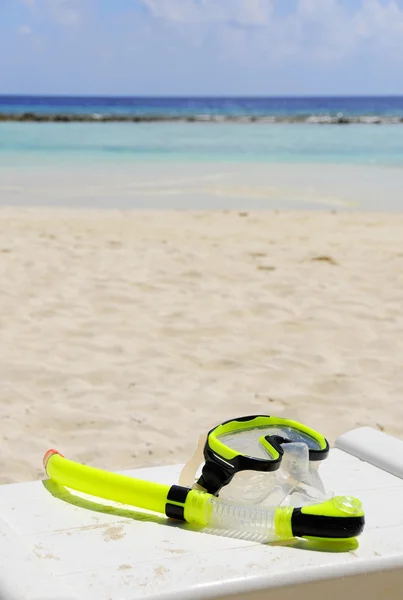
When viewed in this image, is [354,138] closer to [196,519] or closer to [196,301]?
[196,301]

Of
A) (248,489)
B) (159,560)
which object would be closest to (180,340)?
(248,489)

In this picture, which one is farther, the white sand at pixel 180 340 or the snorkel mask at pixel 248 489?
the white sand at pixel 180 340

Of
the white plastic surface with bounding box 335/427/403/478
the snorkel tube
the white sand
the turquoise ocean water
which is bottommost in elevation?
the turquoise ocean water

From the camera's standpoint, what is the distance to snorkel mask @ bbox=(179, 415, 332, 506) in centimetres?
142

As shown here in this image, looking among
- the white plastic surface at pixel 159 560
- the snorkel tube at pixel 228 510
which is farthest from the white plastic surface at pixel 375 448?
the snorkel tube at pixel 228 510

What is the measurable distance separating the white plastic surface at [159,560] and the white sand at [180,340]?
1211 mm

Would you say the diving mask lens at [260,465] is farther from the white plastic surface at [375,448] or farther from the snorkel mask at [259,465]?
the white plastic surface at [375,448]

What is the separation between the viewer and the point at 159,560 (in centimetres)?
128

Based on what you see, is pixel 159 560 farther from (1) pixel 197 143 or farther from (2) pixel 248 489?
(1) pixel 197 143

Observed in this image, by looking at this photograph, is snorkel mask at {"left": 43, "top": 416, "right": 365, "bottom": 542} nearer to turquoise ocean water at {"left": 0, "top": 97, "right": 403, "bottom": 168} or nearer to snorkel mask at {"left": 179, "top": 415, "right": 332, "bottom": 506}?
snorkel mask at {"left": 179, "top": 415, "right": 332, "bottom": 506}

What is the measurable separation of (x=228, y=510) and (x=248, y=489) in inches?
3.3

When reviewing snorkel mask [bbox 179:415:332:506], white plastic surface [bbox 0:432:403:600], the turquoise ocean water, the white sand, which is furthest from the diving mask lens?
the turquoise ocean water

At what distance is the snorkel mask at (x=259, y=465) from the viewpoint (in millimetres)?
1424

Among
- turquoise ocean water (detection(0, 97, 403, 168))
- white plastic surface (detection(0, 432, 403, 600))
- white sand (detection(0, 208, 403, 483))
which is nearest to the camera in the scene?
white plastic surface (detection(0, 432, 403, 600))
